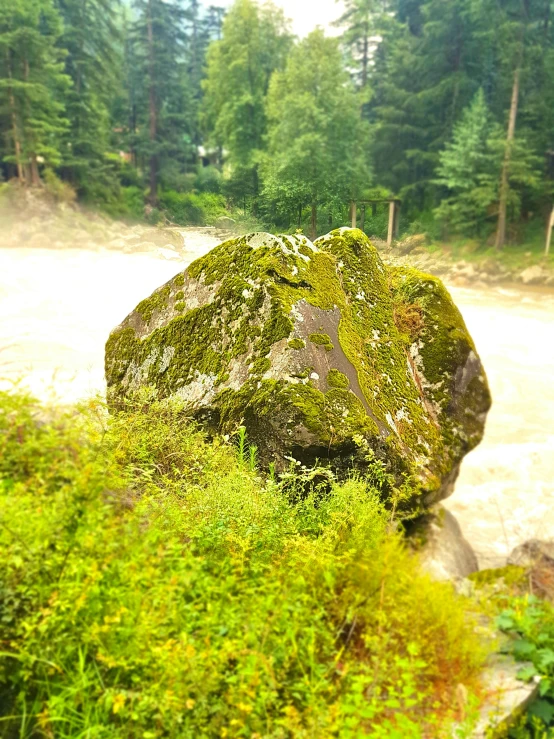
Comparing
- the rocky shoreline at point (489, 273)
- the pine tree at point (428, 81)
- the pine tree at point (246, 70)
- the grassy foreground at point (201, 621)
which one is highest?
the pine tree at point (428, 81)

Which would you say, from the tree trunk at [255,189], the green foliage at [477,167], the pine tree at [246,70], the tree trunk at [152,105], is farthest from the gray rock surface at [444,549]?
the green foliage at [477,167]

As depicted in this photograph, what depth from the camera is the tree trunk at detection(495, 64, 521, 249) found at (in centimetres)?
2166

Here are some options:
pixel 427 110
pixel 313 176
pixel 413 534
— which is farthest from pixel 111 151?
pixel 413 534

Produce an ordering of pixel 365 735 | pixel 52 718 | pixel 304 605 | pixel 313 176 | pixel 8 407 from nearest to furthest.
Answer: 1. pixel 52 718
2. pixel 365 735
3. pixel 304 605
4. pixel 8 407
5. pixel 313 176

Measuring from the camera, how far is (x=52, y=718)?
1.82 meters

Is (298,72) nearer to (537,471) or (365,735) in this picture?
(537,471)

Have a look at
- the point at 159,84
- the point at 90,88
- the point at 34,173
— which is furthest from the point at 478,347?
the point at 90,88

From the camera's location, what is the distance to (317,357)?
4.58m

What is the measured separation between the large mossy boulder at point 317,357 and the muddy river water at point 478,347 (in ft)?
3.38

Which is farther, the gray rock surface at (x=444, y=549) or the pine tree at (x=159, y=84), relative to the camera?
the pine tree at (x=159, y=84)

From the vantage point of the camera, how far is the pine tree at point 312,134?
296 inches

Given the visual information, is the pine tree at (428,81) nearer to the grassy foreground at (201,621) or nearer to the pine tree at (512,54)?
the pine tree at (512,54)

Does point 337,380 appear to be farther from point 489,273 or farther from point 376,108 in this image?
point 376,108

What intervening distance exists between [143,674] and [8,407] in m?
1.94
